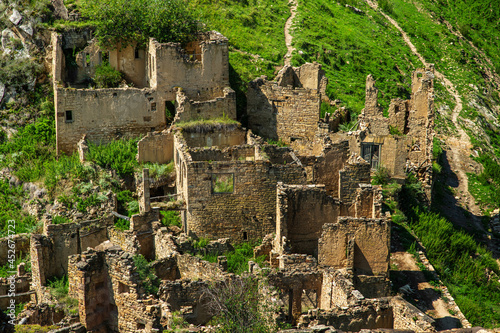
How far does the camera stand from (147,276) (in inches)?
1067

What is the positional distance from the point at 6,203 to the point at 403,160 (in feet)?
58.1

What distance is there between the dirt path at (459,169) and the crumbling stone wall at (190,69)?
44.1 ft

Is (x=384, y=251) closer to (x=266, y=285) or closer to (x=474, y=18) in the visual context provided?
(x=266, y=285)

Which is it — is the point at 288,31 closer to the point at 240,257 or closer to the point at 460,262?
the point at 460,262

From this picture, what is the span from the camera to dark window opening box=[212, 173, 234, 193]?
31781 millimetres

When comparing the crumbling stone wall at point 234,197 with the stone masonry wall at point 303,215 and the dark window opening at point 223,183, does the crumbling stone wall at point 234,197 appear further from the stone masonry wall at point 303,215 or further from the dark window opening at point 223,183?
the stone masonry wall at point 303,215

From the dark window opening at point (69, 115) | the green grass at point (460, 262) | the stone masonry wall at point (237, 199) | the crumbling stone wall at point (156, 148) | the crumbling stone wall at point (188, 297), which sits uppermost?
Answer: the dark window opening at point (69, 115)

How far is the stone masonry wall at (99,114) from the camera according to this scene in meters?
37.2

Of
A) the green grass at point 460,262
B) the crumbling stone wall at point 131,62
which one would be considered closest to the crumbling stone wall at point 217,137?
the crumbling stone wall at point 131,62

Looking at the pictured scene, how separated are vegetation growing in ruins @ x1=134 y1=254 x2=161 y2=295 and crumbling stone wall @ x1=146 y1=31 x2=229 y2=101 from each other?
1245cm

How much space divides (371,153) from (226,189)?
33.3 feet

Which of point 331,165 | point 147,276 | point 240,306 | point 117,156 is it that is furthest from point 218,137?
point 240,306

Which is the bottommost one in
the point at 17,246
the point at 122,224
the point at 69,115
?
the point at 17,246

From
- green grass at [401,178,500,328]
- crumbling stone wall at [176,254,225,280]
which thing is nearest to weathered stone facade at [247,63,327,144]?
green grass at [401,178,500,328]
